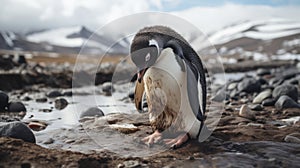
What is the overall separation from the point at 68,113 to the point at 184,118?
3309mm

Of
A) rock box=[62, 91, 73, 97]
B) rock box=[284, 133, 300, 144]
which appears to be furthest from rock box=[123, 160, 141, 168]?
rock box=[62, 91, 73, 97]

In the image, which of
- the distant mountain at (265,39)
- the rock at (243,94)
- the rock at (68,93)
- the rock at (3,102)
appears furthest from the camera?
the distant mountain at (265,39)

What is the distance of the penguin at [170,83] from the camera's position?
3.52 metres

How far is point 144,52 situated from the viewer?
3443mm

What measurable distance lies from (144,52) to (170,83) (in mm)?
496

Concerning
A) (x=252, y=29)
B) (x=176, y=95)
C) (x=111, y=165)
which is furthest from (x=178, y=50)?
(x=252, y=29)

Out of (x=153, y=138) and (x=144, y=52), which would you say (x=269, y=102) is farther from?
(x=144, y=52)

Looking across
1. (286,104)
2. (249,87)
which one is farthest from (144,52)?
(249,87)

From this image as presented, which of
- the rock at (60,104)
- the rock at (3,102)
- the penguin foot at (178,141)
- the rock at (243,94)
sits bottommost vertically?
the penguin foot at (178,141)

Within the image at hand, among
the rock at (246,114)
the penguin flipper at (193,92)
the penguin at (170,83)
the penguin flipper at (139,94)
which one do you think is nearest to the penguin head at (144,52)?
the penguin at (170,83)

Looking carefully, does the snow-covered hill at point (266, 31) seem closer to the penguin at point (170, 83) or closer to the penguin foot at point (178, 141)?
the penguin at point (170, 83)

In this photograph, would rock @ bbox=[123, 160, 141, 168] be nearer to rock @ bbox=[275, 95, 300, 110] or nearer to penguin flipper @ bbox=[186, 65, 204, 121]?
penguin flipper @ bbox=[186, 65, 204, 121]

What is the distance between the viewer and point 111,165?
307 cm

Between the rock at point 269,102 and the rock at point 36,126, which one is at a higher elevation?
the rock at point 36,126
